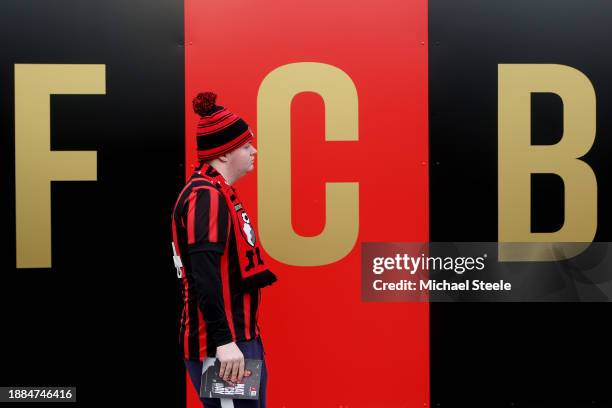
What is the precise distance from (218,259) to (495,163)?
1.13 metres

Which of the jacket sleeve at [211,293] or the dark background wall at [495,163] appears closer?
the jacket sleeve at [211,293]

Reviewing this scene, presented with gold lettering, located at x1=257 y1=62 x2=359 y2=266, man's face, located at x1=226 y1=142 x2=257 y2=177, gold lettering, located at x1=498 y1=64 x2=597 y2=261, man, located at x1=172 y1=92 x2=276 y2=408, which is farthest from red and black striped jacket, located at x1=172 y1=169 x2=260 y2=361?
gold lettering, located at x1=498 y1=64 x2=597 y2=261

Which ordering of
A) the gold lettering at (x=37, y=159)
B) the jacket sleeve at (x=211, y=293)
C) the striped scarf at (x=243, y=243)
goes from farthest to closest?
the gold lettering at (x=37, y=159) < the striped scarf at (x=243, y=243) < the jacket sleeve at (x=211, y=293)

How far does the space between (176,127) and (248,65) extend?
342mm

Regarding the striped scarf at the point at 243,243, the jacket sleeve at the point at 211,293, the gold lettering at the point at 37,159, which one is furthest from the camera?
the gold lettering at the point at 37,159

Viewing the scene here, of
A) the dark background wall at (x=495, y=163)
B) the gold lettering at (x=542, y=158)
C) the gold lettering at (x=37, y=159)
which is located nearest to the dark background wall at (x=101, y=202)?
the gold lettering at (x=37, y=159)

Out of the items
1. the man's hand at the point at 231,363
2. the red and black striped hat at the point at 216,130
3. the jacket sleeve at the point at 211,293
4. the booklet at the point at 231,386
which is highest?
the red and black striped hat at the point at 216,130

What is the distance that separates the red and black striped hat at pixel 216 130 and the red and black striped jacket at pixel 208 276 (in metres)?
0.09

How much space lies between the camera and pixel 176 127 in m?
2.03

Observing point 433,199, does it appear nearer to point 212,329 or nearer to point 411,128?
point 411,128

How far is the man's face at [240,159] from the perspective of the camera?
5.21ft

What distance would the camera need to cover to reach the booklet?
1.47 meters

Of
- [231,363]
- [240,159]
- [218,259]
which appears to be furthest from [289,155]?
[231,363]

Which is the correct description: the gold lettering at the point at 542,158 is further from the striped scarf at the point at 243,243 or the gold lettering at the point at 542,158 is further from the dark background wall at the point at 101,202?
the dark background wall at the point at 101,202
